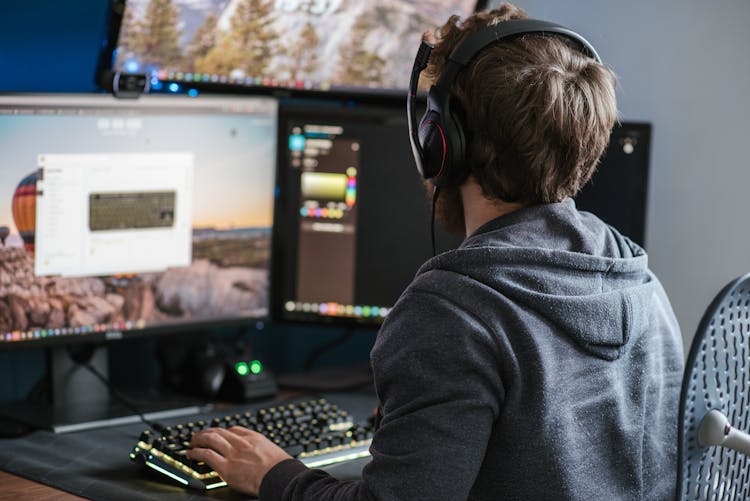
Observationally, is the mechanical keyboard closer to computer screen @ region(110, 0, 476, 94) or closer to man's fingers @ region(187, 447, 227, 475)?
man's fingers @ region(187, 447, 227, 475)

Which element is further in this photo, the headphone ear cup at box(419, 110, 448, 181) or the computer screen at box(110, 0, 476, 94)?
the computer screen at box(110, 0, 476, 94)

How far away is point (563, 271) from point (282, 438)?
511 millimetres

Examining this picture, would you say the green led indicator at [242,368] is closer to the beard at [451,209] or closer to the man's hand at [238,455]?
the man's hand at [238,455]

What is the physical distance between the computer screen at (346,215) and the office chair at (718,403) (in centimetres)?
81

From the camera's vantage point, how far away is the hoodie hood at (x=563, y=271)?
40.0 inches

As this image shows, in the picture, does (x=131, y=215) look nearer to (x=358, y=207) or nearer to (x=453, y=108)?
(x=358, y=207)

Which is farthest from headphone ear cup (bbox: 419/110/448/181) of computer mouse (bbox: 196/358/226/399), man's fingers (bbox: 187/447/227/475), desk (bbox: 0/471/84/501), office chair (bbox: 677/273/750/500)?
computer mouse (bbox: 196/358/226/399)

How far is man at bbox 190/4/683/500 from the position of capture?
97 cm

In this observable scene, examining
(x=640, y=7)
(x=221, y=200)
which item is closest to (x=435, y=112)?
(x=221, y=200)

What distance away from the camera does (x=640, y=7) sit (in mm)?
1891

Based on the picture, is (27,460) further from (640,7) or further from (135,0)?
(640,7)

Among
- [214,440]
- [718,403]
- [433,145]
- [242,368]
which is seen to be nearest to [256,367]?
[242,368]

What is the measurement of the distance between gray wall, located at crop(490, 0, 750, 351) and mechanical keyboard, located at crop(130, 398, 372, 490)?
731 millimetres

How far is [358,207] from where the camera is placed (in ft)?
5.94
